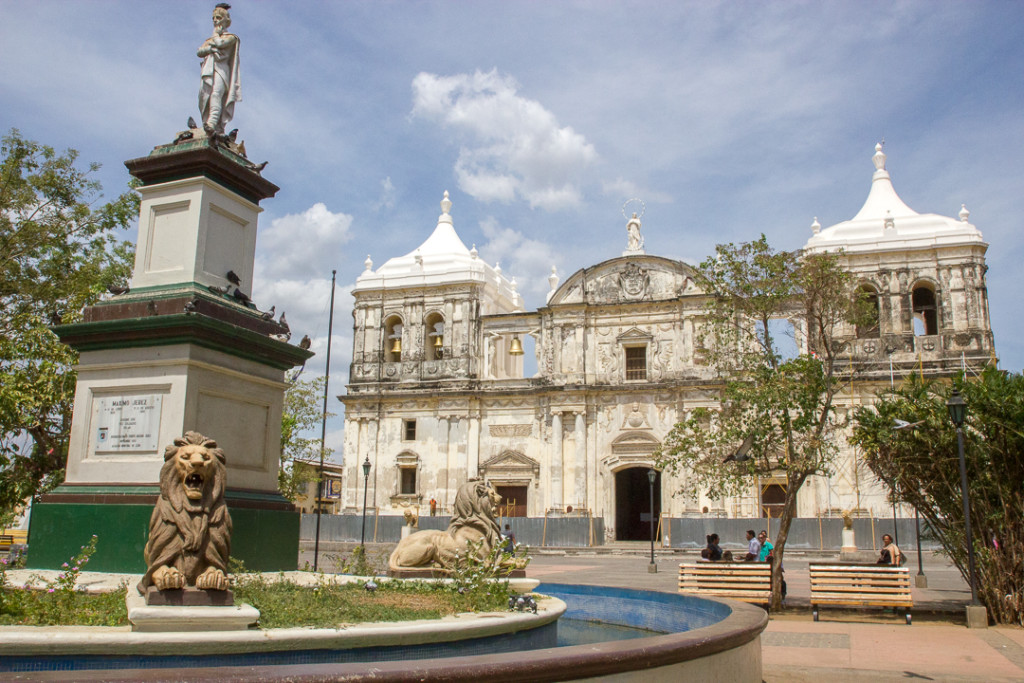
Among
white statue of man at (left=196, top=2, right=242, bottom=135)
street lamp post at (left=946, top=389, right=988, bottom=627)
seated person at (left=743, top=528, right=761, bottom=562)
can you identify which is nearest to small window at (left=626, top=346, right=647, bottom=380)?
seated person at (left=743, top=528, right=761, bottom=562)

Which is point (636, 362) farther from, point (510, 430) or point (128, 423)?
point (128, 423)

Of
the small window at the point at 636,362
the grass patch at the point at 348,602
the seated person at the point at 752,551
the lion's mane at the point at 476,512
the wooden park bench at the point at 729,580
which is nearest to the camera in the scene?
the grass patch at the point at 348,602

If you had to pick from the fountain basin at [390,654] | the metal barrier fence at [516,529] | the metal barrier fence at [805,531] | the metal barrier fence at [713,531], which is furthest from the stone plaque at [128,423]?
the metal barrier fence at [805,531]

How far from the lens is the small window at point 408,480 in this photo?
1407 inches

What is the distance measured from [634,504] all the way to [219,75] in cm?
3019

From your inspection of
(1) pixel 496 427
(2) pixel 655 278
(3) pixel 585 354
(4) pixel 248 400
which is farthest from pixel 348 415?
(4) pixel 248 400

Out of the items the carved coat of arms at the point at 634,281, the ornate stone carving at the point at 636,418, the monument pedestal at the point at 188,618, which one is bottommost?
the monument pedestal at the point at 188,618

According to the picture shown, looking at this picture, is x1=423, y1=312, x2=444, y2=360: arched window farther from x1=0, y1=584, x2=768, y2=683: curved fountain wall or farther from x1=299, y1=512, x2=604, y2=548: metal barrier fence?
x1=0, y1=584, x2=768, y2=683: curved fountain wall

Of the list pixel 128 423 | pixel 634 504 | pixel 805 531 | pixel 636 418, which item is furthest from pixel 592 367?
pixel 128 423

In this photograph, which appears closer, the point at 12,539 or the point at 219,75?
the point at 219,75

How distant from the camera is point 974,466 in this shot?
11.4m

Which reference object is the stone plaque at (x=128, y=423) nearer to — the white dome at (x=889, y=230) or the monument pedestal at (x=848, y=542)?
the monument pedestal at (x=848, y=542)

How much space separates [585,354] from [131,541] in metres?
28.6

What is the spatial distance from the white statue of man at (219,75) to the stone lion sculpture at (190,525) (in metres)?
4.61
